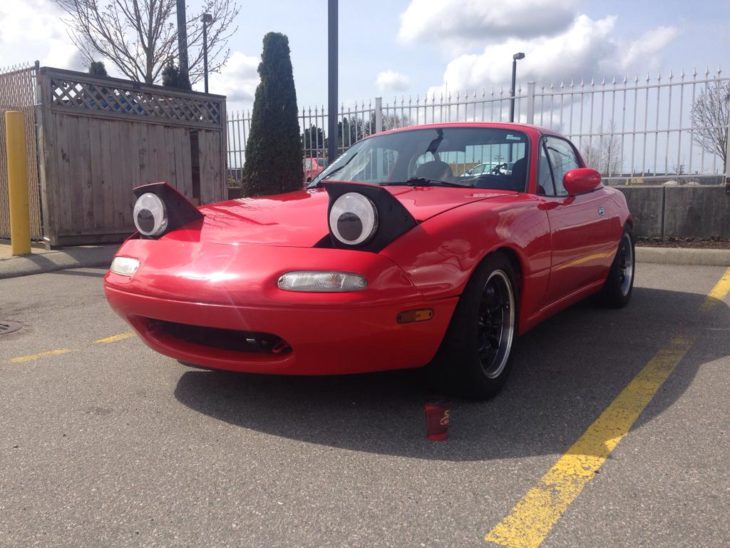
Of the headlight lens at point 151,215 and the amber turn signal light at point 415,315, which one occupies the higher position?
the headlight lens at point 151,215

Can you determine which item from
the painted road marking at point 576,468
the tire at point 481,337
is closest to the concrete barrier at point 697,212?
the painted road marking at point 576,468

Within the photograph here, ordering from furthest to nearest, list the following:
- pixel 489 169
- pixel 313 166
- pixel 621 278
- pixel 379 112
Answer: pixel 313 166
pixel 379 112
pixel 621 278
pixel 489 169

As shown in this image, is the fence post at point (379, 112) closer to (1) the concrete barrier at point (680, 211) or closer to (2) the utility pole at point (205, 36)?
(1) the concrete barrier at point (680, 211)

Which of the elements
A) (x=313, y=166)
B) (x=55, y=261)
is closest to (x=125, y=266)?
(x=55, y=261)

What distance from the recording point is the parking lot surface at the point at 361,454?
189cm

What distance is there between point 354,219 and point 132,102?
25.4ft

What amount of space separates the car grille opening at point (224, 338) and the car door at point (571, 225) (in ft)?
5.26

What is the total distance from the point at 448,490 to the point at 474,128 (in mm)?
2381

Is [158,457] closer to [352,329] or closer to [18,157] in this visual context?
[352,329]

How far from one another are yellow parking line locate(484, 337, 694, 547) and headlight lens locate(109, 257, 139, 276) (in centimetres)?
189

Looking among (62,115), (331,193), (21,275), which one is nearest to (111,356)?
(331,193)

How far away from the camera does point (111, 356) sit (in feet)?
12.2

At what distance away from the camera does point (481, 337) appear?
117 inches

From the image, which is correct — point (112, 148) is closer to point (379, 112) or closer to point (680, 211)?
point (379, 112)
